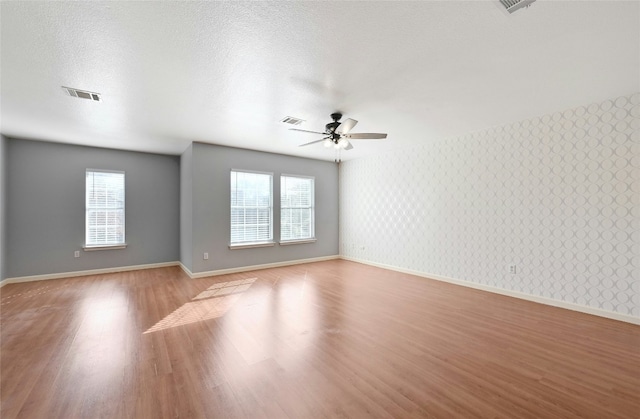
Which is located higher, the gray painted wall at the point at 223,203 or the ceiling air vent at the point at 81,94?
the ceiling air vent at the point at 81,94

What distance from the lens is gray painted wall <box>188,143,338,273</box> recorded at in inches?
210

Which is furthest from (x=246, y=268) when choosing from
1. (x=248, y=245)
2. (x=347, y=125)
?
(x=347, y=125)

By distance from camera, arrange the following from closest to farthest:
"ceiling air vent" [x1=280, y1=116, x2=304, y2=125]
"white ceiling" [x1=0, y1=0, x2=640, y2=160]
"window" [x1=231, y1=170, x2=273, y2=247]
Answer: "white ceiling" [x1=0, y1=0, x2=640, y2=160] < "ceiling air vent" [x1=280, y1=116, x2=304, y2=125] < "window" [x1=231, y1=170, x2=273, y2=247]

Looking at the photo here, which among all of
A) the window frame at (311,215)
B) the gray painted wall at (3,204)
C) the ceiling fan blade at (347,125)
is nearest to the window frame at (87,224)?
the gray painted wall at (3,204)

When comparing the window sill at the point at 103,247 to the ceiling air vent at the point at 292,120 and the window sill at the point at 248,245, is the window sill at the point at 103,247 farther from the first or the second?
the ceiling air vent at the point at 292,120

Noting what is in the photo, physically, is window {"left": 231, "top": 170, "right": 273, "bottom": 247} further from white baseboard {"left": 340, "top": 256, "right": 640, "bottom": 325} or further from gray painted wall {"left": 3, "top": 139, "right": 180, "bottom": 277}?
white baseboard {"left": 340, "top": 256, "right": 640, "bottom": 325}

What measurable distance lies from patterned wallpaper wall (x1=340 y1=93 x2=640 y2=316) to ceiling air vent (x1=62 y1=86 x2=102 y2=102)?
202 inches

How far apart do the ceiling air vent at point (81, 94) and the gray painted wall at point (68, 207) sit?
308 centimetres

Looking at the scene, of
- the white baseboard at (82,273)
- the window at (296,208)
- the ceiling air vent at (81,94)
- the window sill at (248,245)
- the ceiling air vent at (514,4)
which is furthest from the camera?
the window at (296,208)

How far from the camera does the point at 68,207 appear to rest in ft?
17.5

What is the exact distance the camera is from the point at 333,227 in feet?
24.3

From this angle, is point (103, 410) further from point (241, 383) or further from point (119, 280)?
point (119, 280)

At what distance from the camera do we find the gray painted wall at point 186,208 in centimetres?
537

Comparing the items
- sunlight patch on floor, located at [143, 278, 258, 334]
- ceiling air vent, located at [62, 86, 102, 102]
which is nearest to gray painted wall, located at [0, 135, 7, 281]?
ceiling air vent, located at [62, 86, 102, 102]
